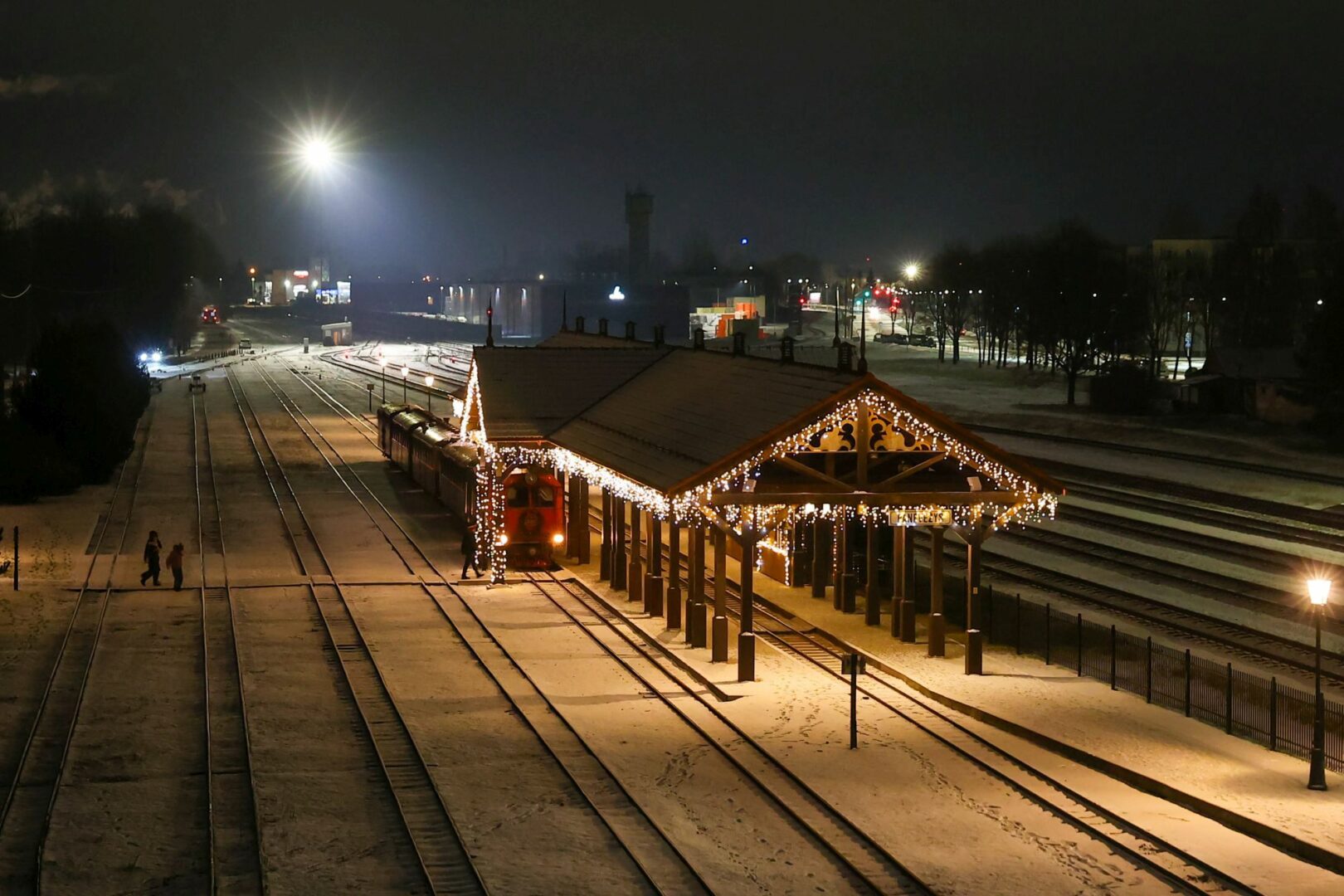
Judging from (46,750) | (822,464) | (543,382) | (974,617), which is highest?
(543,382)

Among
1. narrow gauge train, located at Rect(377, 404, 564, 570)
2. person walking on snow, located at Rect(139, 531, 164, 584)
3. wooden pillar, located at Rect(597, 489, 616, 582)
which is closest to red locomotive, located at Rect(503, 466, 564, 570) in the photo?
narrow gauge train, located at Rect(377, 404, 564, 570)

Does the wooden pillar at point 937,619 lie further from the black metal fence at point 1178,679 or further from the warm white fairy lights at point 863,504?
the black metal fence at point 1178,679

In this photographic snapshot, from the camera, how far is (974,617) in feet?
80.2

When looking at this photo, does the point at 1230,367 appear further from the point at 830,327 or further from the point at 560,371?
the point at 830,327

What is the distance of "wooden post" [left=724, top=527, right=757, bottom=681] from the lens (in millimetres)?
23844

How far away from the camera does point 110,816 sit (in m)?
17.4

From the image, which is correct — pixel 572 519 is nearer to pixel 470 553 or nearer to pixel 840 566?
pixel 470 553

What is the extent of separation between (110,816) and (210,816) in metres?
1.14

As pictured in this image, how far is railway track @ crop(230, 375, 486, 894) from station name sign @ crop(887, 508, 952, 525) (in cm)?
777

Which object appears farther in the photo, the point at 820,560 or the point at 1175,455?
the point at 1175,455

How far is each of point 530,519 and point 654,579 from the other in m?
6.40

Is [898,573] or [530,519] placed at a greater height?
[898,573]

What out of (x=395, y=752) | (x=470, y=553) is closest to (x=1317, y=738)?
(x=395, y=752)

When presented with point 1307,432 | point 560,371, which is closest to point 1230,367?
point 1307,432
